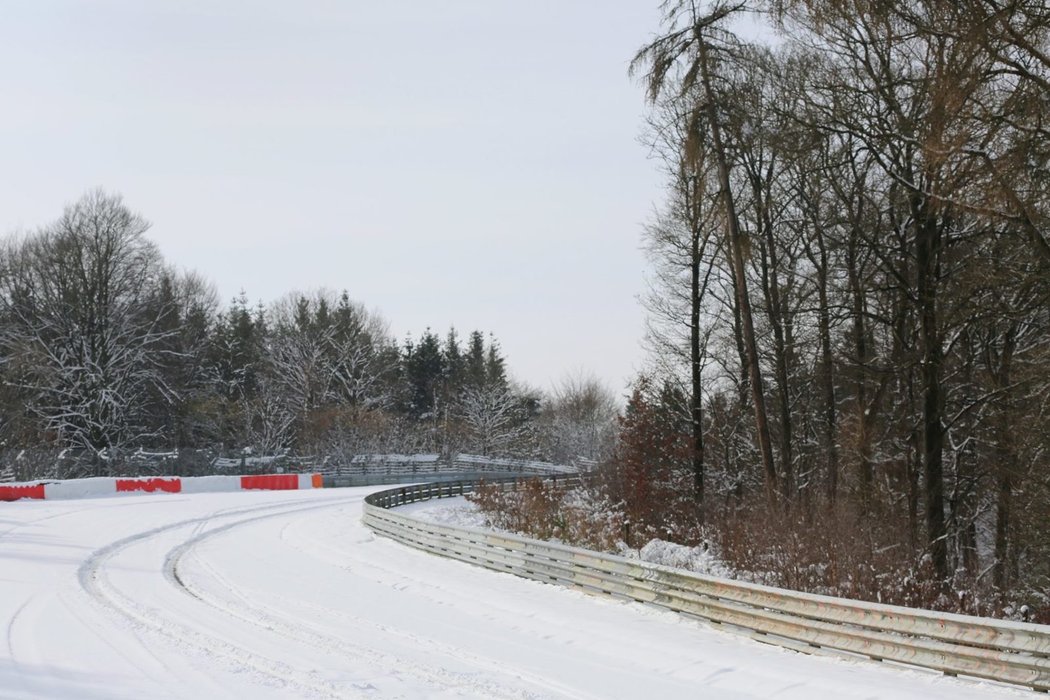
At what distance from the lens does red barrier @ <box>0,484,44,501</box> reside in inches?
1676

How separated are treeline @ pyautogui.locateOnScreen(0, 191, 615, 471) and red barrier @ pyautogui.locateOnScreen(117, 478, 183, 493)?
451 centimetres

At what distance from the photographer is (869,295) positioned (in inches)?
992

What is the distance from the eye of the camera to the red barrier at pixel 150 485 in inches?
1889

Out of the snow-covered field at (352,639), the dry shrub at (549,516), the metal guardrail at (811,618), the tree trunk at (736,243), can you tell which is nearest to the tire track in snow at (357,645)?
the snow-covered field at (352,639)

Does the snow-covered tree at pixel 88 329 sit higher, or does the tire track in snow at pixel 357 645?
the snow-covered tree at pixel 88 329

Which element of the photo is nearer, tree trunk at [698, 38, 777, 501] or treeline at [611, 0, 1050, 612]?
treeline at [611, 0, 1050, 612]

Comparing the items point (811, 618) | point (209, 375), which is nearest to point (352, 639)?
point (811, 618)

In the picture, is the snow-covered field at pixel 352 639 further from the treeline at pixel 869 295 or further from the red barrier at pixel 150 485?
the red barrier at pixel 150 485

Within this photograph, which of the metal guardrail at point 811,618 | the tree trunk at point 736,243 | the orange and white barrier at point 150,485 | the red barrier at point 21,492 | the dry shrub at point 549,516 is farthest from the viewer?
the orange and white barrier at point 150,485

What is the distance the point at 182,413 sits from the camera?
221 feet

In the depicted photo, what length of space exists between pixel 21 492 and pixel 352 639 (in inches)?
1354

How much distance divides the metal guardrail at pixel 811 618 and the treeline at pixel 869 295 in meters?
2.11

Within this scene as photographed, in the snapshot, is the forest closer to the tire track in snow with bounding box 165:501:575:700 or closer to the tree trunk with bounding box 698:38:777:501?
the tree trunk with bounding box 698:38:777:501

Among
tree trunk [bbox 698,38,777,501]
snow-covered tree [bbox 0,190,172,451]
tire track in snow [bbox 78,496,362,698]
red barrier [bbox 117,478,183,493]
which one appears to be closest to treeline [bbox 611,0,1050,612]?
tree trunk [bbox 698,38,777,501]
